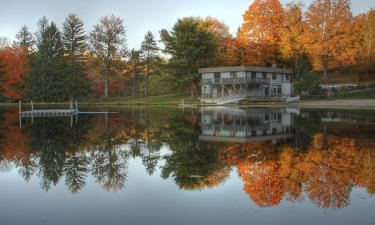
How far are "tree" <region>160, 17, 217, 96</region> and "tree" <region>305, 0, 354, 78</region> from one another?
16.5 meters

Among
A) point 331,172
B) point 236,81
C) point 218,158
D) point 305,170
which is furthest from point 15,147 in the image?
point 236,81

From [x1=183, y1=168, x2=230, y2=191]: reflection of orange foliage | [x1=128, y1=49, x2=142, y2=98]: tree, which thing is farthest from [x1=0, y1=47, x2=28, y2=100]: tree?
[x1=183, y1=168, x2=230, y2=191]: reflection of orange foliage

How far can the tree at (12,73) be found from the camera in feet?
234

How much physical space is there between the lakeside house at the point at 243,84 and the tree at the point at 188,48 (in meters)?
3.57

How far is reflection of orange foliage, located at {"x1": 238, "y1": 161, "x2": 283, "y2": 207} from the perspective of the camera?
10434 mm

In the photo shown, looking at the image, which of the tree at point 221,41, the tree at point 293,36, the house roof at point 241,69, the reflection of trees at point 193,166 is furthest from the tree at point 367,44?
the reflection of trees at point 193,166

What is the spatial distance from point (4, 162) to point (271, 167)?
35.7ft

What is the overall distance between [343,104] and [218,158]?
40.6 m

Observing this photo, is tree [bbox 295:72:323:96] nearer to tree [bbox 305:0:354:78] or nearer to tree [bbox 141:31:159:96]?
tree [bbox 305:0:354:78]

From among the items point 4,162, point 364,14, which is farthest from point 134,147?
point 364,14

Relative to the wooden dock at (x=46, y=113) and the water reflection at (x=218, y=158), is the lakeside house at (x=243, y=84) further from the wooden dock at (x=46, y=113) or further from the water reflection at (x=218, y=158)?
the water reflection at (x=218, y=158)

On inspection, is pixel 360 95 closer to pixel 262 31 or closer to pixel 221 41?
pixel 262 31

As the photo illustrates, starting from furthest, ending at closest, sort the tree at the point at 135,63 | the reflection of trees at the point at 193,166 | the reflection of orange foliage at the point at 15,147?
the tree at the point at 135,63
the reflection of orange foliage at the point at 15,147
the reflection of trees at the point at 193,166

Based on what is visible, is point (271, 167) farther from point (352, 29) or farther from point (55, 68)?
point (55, 68)
